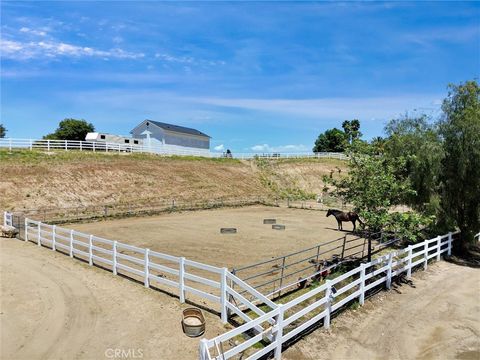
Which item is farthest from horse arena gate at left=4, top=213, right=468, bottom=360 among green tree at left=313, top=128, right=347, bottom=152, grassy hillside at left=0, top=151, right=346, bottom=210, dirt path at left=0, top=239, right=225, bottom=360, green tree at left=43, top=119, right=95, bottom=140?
green tree at left=313, top=128, right=347, bottom=152

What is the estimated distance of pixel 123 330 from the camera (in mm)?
8133

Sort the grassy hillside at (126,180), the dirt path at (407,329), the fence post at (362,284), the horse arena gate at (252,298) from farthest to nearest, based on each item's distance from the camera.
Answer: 1. the grassy hillside at (126,180)
2. the fence post at (362,284)
3. the dirt path at (407,329)
4. the horse arena gate at (252,298)

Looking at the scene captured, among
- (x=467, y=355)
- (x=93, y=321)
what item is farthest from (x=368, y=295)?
(x=93, y=321)

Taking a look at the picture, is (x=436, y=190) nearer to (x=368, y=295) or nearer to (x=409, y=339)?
(x=368, y=295)

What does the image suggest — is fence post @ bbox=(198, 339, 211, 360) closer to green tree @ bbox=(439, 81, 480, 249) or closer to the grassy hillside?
green tree @ bbox=(439, 81, 480, 249)

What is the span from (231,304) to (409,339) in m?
4.08

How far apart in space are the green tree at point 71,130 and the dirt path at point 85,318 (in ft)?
219

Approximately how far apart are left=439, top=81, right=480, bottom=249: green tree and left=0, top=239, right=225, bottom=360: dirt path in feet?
45.4

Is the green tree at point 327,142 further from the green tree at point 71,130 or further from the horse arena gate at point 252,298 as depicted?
the horse arena gate at point 252,298

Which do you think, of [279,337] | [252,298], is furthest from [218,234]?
[279,337]

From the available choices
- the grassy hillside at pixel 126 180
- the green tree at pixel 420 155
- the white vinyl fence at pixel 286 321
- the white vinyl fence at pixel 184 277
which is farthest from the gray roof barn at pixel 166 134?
the white vinyl fence at pixel 286 321

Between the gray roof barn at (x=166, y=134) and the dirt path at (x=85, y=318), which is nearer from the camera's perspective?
the dirt path at (x=85, y=318)

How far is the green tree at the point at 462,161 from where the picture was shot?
16.5m

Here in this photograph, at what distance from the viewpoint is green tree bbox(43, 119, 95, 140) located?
240ft
